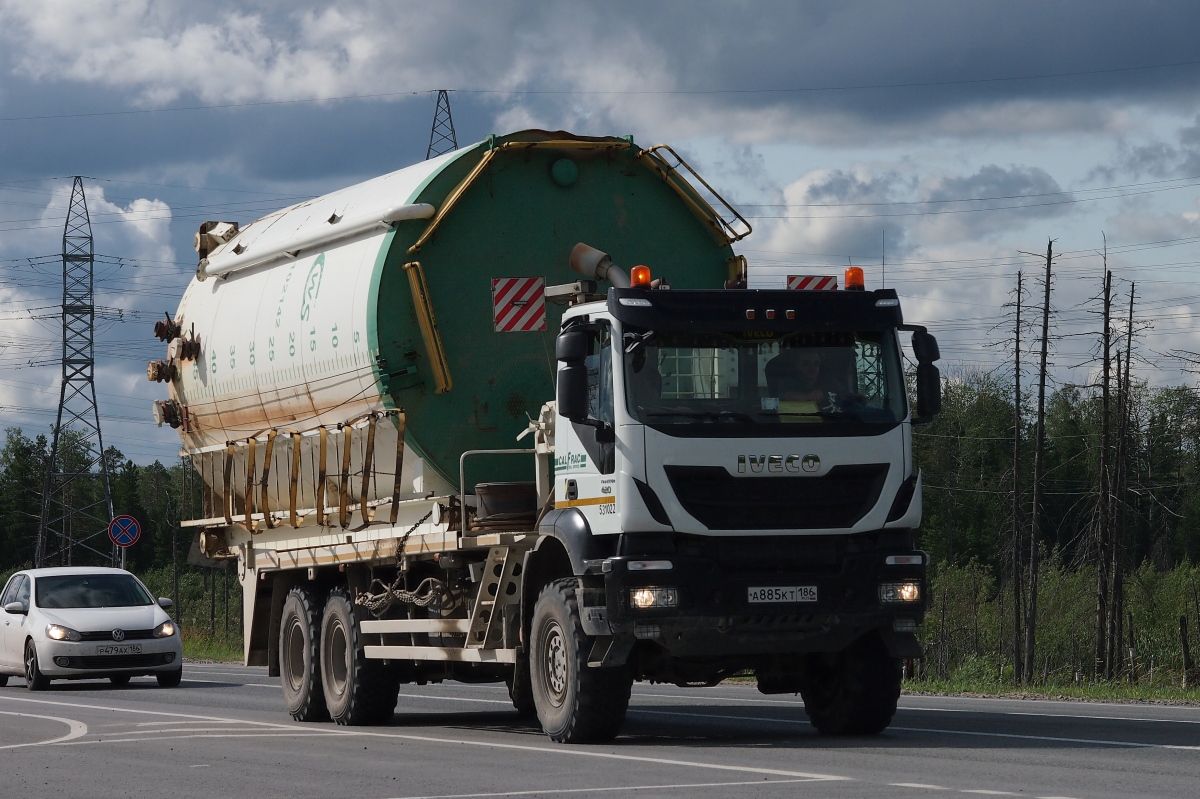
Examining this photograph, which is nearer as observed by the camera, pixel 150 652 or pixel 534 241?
pixel 534 241

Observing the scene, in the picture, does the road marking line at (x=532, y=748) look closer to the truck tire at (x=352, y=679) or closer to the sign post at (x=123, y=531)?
the truck tire at (x=352, y=679)

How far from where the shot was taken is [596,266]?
1398 centimetres

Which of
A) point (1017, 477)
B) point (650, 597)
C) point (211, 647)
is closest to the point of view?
point (650, 597)

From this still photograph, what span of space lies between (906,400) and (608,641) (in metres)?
2.65

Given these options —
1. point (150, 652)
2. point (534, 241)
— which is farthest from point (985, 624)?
point (534, 241)

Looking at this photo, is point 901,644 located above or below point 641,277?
below

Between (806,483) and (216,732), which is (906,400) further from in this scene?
(216,732)

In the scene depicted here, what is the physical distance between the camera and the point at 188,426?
18.7m

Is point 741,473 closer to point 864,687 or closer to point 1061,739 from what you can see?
point 864,687

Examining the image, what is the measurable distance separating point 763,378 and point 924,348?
116 cm

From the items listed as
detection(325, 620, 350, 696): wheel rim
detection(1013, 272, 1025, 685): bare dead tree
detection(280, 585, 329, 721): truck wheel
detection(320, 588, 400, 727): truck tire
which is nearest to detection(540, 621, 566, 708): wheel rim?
detection(320, 588, 400, 727): truck tire

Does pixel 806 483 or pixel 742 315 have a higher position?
pixel 742 315

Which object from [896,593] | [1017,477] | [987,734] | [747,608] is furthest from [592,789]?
[1017,477]

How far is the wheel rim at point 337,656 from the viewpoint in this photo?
51.0ft
